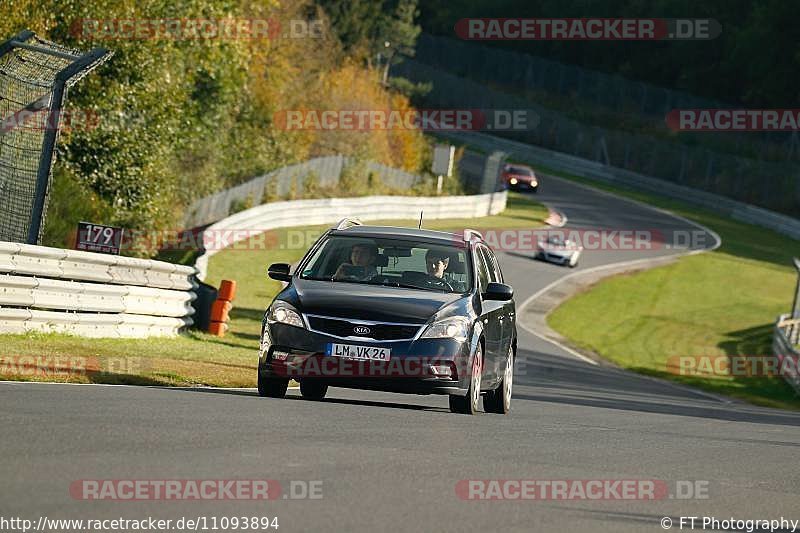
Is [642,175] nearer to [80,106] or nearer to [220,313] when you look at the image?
[80,106]

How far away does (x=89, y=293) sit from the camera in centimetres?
1855

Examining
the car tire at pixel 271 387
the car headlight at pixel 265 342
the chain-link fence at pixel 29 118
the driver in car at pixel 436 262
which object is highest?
the chain-link fence at pixel 29 118

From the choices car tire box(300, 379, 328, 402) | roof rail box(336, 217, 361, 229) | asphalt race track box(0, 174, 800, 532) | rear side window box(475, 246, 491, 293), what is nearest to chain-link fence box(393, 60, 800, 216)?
asphalt race track box(0, 174, 800, 532)

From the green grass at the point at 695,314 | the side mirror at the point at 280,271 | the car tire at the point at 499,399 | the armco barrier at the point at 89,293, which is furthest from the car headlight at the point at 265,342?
the green grass at the point at 695,314

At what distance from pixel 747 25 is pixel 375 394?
316 feet

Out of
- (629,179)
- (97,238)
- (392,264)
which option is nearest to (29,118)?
(97,238)

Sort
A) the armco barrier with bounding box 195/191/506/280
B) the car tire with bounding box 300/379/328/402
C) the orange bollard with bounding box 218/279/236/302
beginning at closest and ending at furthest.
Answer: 1. the car tire with bounding box 300/379/328/402
2. the orange bollard with bounding box 218/279/236/302
3. the armco barrier with bounding box 195/191/506/280

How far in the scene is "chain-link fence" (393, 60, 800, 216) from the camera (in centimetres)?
8275

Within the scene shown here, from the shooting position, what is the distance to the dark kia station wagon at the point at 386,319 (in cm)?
1263

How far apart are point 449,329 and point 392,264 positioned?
1215 mm

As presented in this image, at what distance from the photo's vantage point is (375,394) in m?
16.8

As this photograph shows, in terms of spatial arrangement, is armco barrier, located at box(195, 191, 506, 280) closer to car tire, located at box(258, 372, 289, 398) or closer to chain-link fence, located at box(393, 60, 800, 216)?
chain-link fence, located at box(393, 60, 800, 216)

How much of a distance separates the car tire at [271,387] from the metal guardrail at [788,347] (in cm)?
2238

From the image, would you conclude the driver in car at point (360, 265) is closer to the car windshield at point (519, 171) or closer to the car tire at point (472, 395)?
the car tire at point (472, 395)
